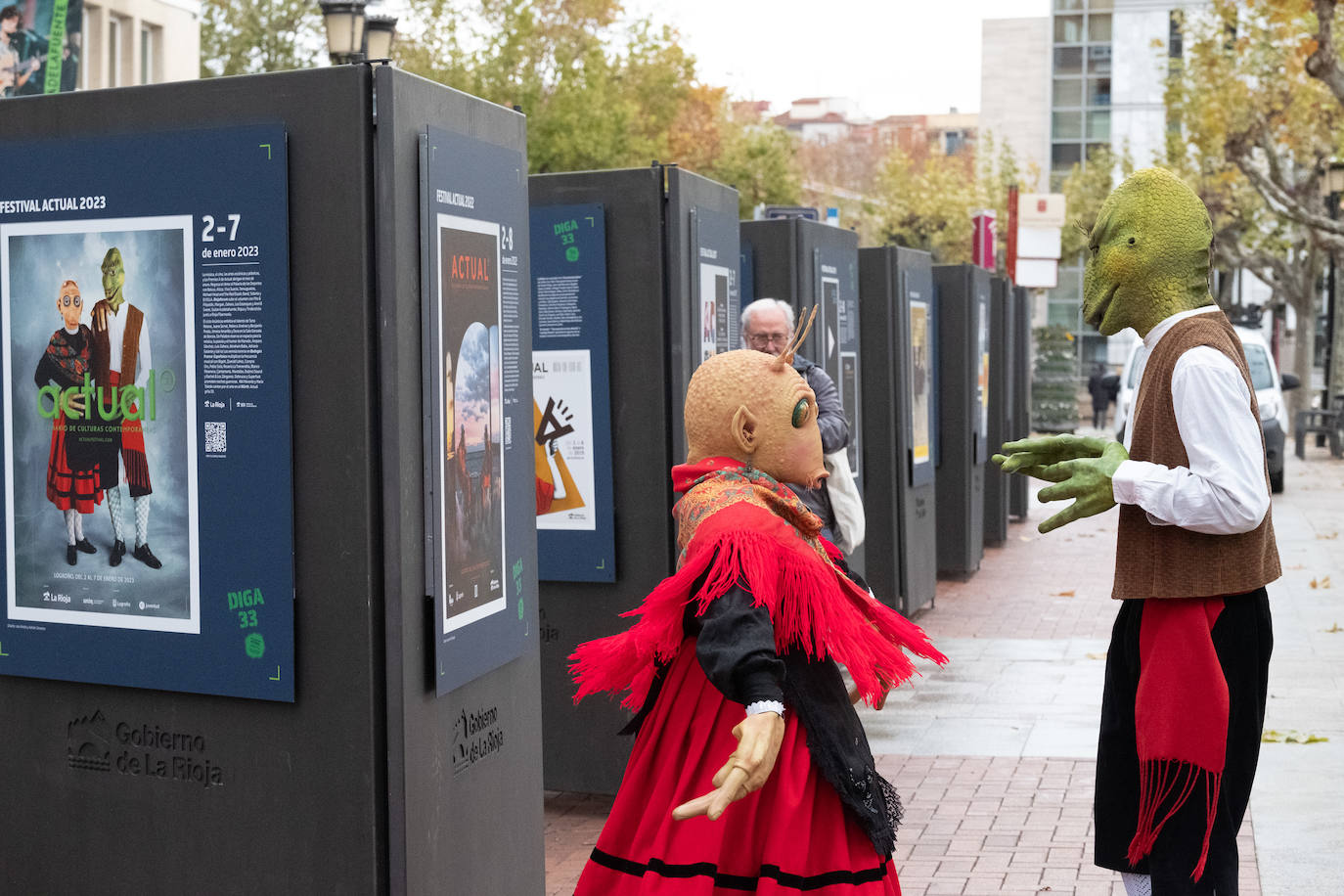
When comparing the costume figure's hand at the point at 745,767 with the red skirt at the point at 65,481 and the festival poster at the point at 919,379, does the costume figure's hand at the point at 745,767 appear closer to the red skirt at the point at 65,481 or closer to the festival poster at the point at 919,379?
the red skirt at the point at 65,481

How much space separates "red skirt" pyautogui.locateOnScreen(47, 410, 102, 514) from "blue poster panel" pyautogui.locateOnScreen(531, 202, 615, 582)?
2.23m

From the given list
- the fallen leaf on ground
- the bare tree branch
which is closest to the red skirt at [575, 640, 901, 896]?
the fallen leaf on ground

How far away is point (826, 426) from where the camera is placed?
6.73m

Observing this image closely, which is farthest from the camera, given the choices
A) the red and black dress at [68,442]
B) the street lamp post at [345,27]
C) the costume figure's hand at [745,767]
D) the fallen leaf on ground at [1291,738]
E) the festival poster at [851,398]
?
the street lamp post at [345,27]

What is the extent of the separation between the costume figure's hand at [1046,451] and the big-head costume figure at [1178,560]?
0.04 ft

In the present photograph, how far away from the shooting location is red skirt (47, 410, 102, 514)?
13.4 ft

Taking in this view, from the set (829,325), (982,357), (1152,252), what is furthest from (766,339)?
(982,357)

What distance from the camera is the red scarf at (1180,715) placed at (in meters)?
3.62

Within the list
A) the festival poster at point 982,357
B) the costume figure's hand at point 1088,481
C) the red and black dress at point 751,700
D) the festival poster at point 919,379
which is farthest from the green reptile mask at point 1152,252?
the festival poster at point 982,357

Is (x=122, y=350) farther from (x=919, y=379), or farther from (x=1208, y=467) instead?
(x=919, y=379)

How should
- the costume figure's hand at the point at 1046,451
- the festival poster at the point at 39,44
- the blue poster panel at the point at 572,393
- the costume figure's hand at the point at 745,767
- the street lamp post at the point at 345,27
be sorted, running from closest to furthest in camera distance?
1. the costume figure's hand at the point at 745,767
2. the costume figure's hand at the point at 1046,451
3. the blue poster panel at the point at 572,393
4. the street lamp post at the point at 345,27
5. the festival poster at the point at 39,44

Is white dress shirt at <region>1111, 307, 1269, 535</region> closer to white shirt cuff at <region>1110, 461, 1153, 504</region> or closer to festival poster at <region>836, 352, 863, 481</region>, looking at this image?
white shirt cuff at <region>1110, 461, 1153, 504</region>

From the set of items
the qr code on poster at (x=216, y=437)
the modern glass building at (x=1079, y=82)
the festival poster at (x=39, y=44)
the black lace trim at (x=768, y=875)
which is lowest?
the black lace trim at (x=768, y=875)

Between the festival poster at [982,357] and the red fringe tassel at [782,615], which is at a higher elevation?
the festival poster at [982,357]
